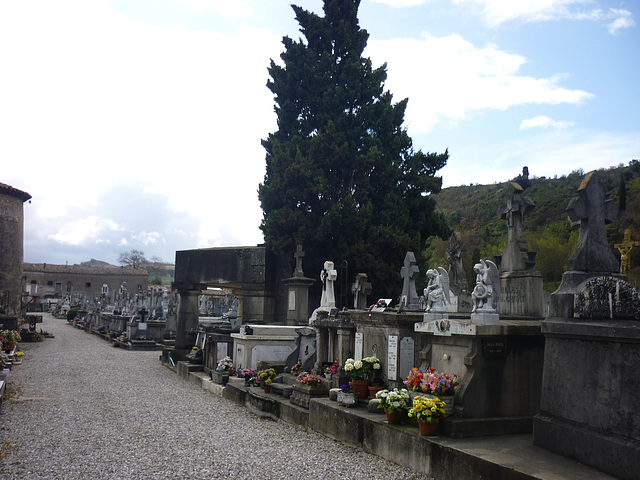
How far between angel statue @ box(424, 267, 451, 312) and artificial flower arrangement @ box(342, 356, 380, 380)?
1314 mm

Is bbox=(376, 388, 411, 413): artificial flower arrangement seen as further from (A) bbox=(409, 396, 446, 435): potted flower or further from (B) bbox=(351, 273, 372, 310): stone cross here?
(B) bbox=(351, 273, 372, 310): stone cross

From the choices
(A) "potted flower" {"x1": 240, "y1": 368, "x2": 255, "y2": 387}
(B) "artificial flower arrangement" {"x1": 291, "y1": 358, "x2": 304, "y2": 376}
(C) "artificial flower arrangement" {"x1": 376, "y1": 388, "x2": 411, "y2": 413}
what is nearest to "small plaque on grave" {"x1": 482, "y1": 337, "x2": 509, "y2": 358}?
(C) "artificial flower arrangement" {"x1": 376, "y1": 388, "x2": 411, "y2": 413}

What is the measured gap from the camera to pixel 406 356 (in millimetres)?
8508

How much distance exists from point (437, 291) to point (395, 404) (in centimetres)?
191

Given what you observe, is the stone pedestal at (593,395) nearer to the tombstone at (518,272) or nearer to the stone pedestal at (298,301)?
the tombstone at (518,272)

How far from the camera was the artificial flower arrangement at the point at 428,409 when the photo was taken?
21.3ft

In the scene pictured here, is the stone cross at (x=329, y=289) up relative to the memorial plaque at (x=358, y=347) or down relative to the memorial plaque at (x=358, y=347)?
up

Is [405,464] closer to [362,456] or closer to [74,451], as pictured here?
[362,456]

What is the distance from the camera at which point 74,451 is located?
7445 millimetres

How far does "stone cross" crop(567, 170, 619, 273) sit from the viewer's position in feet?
19.7

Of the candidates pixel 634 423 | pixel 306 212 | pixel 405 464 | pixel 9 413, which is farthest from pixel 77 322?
pixel 634 423

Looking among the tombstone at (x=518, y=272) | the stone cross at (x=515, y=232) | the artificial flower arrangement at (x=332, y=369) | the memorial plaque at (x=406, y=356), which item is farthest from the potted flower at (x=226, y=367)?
the stone cross at (x=515, y=232)

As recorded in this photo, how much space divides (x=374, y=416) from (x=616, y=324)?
12.4ft

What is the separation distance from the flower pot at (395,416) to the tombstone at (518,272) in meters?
3.42
